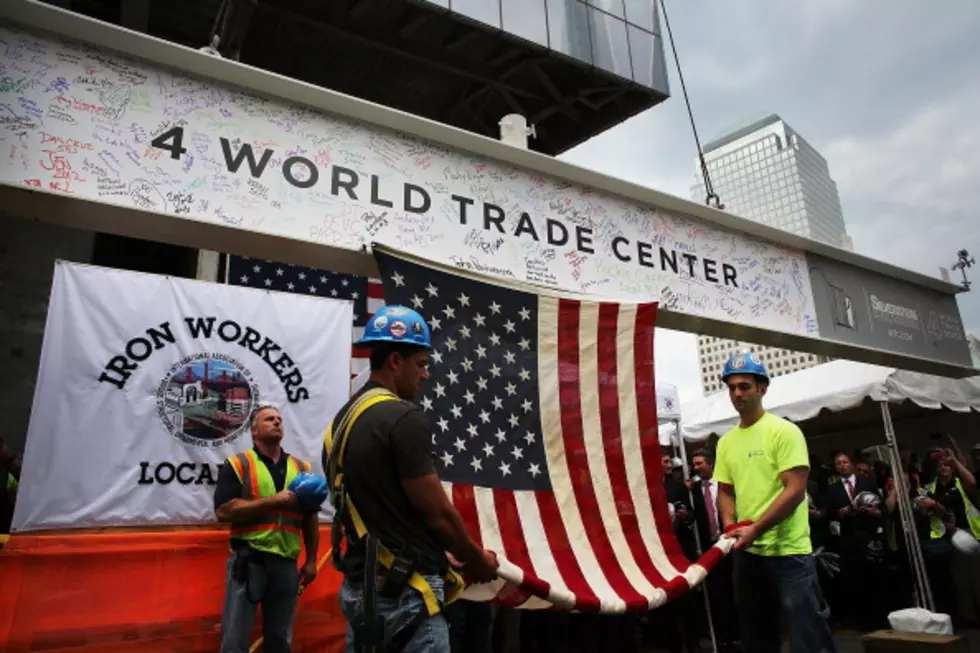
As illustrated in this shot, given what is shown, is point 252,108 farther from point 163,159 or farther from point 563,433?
point 563,433

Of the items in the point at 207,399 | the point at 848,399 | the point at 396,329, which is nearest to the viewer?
the point at 396,329

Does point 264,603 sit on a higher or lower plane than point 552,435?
lower

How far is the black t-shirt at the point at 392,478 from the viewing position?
7.62 ft

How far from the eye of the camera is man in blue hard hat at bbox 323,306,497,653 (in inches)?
89.4

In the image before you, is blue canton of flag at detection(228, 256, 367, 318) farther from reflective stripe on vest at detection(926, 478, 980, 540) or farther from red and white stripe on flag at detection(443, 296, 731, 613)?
reflective stripe on vest at detection(926, 478, 980, 540)

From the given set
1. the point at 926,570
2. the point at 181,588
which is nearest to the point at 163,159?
the point at 181,588

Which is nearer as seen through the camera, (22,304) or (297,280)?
(297,280)

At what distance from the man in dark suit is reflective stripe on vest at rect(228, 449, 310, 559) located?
4.08 metres

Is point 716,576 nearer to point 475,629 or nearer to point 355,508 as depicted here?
point 475,629

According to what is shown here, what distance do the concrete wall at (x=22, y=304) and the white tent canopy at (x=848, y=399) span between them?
9.82 meters

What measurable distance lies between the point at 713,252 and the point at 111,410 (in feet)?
17.0

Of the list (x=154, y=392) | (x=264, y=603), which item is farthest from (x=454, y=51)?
(x=264, y=603)

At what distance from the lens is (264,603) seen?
4262mm

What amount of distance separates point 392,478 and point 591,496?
2154mm
